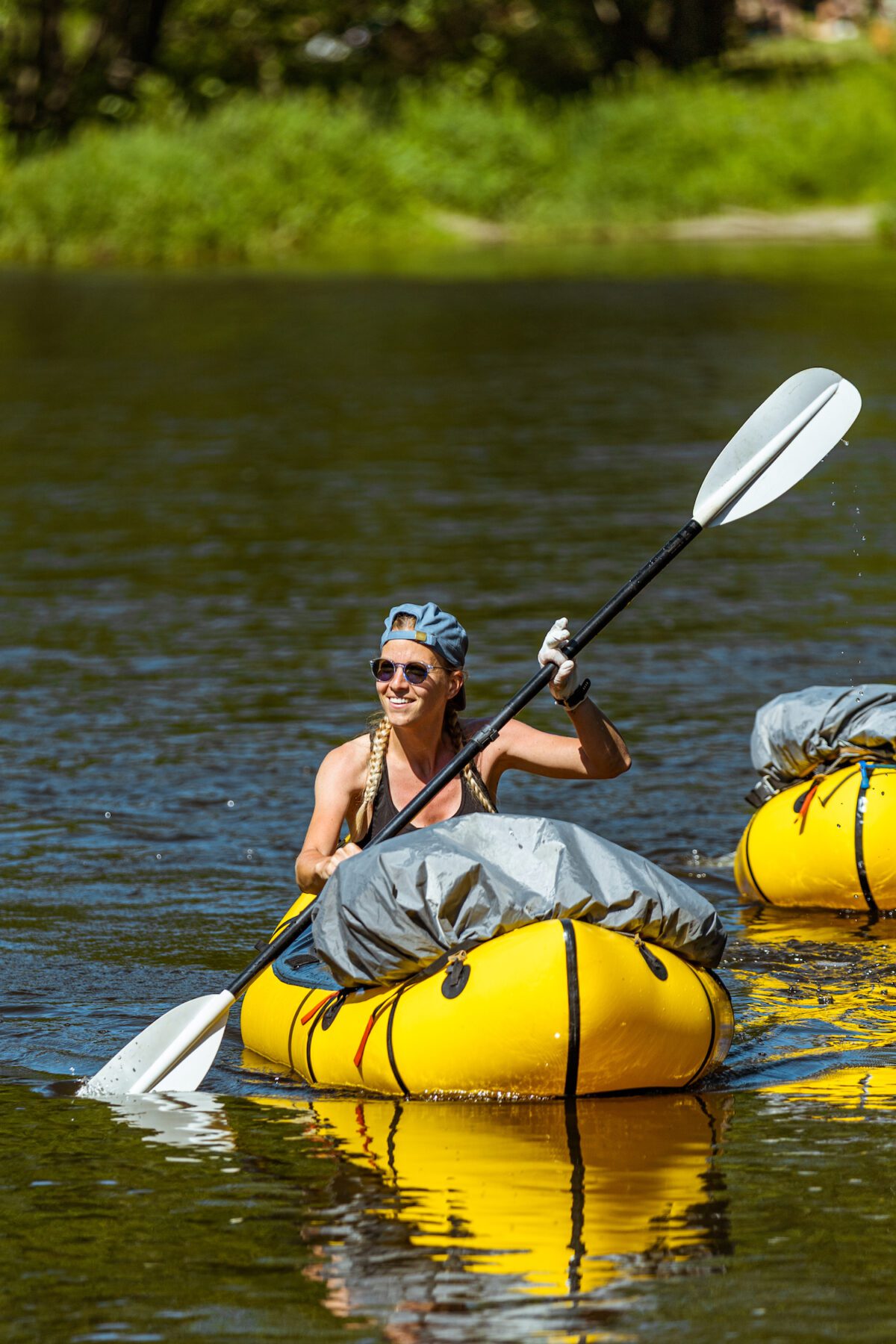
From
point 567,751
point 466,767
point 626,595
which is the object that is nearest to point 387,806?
point 466,767

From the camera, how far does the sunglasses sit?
20.7ft

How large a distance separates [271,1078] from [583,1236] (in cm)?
157

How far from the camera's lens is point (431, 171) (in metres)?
38.5

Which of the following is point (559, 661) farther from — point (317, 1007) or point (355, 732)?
point (355, 732)

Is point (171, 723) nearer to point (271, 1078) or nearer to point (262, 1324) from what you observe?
point (271, 1078)

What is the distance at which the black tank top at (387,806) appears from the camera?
654 cm

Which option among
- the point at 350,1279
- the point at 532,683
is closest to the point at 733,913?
the point at 532,683

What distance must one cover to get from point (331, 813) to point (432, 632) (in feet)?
2.02

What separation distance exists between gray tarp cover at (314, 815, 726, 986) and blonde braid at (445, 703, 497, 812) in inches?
27.0

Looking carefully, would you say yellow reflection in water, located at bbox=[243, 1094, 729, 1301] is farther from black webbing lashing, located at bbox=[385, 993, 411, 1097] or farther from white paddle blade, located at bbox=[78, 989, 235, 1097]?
white paddle blade, located at bbox=[78, 989, 235, 1097]

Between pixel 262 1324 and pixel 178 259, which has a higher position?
pixel 262 1324

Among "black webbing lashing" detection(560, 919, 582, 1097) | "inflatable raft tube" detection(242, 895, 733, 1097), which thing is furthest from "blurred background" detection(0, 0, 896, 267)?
"black webbing lashing" detection(560, 919, 582, 1097)

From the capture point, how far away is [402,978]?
5.86 m

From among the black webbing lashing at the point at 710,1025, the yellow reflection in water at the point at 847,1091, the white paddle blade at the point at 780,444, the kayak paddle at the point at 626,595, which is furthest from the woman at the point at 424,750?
the white paddle blade at the point at 780,444
